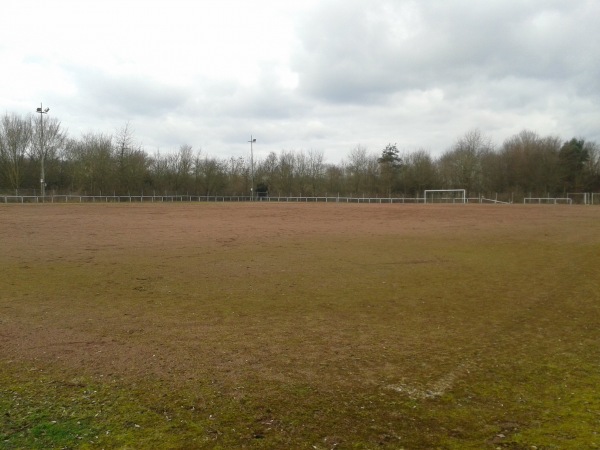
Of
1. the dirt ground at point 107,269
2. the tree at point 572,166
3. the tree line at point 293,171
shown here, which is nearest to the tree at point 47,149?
the tree line at point 293,171

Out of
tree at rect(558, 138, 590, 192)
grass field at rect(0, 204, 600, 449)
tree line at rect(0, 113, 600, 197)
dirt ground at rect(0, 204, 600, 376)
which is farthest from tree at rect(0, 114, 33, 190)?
tree at rect(558, 138, 590, 192)

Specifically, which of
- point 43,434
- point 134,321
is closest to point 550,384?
point 43,434

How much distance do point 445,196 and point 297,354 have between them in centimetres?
7537

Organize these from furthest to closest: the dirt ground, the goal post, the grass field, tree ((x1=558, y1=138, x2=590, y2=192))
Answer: tree ((x1=558, y1=138, x2=590, y2=192))
the goal post
the dirt ground
the grass field

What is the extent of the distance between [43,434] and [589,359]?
6.73 m

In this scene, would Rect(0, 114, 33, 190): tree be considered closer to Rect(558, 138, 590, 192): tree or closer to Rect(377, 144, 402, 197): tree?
Rect(377, 144, 402, 197): tree

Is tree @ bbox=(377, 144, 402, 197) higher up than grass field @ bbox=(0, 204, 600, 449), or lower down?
higher up

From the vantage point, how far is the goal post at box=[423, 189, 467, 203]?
73500mm

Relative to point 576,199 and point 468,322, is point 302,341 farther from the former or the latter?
point 576,199

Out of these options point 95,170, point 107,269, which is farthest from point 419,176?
point 107,269

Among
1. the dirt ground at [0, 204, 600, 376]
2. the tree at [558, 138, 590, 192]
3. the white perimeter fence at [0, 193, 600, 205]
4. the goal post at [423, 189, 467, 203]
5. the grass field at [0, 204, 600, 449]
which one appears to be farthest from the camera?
the tree at [558, 138, 590, 192]

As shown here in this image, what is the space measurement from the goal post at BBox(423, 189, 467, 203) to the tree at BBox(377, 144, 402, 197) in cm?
745

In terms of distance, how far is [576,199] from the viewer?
235 ft

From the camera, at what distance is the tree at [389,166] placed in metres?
86.7
